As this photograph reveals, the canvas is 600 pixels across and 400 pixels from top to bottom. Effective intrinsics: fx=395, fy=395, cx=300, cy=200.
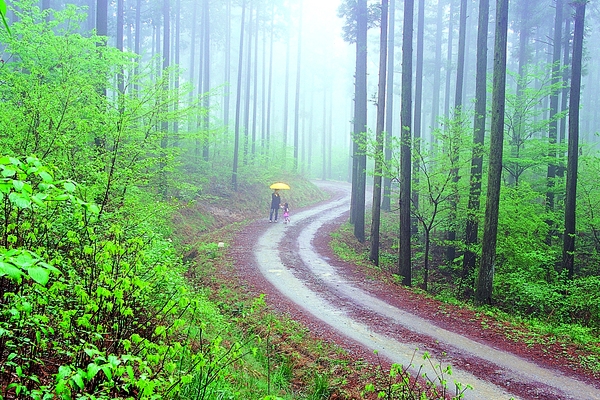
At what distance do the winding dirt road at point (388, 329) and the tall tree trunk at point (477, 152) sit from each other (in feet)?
14.4

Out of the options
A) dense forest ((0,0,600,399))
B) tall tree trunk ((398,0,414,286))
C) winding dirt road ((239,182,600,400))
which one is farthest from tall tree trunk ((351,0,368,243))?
tall tree trunk ((398,0,414,286))

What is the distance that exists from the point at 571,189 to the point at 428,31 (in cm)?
2379

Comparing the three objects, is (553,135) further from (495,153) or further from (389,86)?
(389,86)

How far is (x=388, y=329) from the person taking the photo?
9016 mm

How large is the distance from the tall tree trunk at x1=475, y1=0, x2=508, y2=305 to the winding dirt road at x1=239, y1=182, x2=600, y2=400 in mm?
2888

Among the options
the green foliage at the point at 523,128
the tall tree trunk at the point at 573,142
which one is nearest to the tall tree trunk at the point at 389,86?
the green foliage at the point at 523,128

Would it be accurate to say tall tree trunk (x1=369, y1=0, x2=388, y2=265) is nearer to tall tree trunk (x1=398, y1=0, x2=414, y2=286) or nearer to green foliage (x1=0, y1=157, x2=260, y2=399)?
tall tree trunk (x1=398, y1=0, x2=414, y2=286)

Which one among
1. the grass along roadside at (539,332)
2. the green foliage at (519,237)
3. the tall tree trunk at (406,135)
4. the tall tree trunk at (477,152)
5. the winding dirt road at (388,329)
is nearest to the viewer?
the winding dirt road at (388,329)

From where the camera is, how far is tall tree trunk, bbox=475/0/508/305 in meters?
11.3

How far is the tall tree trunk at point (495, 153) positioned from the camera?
446 inches

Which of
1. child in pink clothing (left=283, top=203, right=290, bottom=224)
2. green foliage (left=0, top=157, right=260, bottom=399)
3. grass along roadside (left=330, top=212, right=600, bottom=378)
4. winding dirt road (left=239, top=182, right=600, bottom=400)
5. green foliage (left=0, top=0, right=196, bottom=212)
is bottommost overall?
grass along roadside (left=330, top=212, right=600, bottom=378)

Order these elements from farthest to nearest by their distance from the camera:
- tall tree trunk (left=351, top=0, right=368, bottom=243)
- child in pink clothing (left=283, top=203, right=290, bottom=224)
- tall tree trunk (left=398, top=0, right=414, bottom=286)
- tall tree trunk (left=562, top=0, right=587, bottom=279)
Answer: child in pink clothing (left=283, top=203, right=290, bottom=224) < tall tree trunk (left=351, top=0, right=368, bottom=243) < tall tree trunk (left=562, top=0, right=587, bottom=279) < tall tree trunk (left=398, top=0, right=414, bottom=286)

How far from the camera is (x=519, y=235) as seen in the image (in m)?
14.2

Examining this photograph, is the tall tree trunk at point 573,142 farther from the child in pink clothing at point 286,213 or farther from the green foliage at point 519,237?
the child in pink clothing at point 286,213
